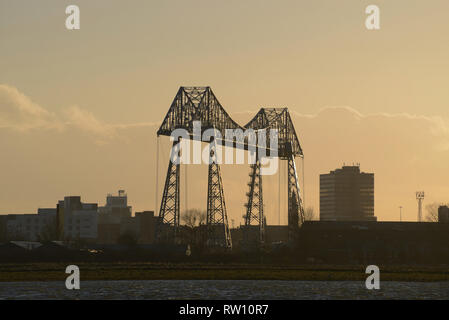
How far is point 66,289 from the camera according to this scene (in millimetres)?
63188

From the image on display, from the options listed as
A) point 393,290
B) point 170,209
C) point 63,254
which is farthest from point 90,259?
point 393,290

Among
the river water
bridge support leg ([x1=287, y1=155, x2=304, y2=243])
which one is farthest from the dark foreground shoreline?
bridge support leg ([x1=287, y1=155, x2=304, y2=243])

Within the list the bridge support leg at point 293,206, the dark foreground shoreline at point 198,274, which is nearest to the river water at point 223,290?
the dark foreground shoreline at point 198,274

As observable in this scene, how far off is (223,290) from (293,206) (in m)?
99.8

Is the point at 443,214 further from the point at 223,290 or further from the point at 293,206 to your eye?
the point at 223,290

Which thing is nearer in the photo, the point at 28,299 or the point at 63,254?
the point at 28,299

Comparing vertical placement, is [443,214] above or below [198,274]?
above

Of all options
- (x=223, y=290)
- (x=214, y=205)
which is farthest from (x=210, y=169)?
(x=223, y=290)

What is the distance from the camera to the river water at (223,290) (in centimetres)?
5675

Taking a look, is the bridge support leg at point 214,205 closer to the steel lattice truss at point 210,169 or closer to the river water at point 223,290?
the steel lattice truss at point 210,169

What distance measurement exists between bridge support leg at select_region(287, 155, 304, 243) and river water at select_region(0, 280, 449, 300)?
269 ft

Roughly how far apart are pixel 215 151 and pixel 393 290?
227 ft

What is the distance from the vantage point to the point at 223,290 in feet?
204
